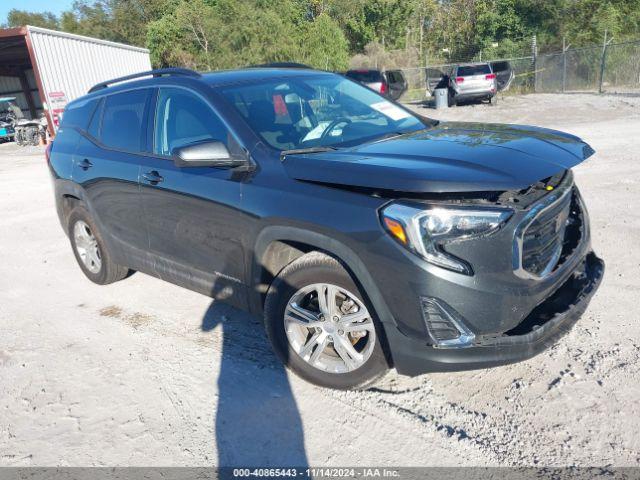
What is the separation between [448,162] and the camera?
2732 mm

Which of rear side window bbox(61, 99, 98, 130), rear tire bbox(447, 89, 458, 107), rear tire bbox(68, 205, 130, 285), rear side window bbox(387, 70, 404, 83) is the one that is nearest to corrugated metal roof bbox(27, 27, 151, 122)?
rear side window bbox(387, 70, 404, 83)

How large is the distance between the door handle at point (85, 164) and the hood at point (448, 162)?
2372 mm

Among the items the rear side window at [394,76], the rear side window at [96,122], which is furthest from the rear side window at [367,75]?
the rear side window at [96,122]

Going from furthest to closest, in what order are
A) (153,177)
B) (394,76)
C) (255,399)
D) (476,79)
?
(476,79) < (394,76) < (153,177) < (255,399)

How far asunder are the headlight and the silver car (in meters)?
20.3

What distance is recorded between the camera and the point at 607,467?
2426mm

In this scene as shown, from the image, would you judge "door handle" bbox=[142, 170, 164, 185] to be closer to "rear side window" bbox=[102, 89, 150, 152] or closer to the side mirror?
"rear side window" bbox=[102, 89, 150, 152]

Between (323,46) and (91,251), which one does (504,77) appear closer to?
(323,46)

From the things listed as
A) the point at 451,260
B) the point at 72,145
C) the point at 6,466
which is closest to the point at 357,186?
the point at 451,260

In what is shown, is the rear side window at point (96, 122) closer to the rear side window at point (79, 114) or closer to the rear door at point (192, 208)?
the rear side window at point (79, 114)

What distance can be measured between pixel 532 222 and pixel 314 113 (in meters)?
1.75

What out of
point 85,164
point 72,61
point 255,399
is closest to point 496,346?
point 255,399

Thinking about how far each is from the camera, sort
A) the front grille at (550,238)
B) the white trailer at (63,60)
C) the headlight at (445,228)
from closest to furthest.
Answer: the headlight at (445,228), the front grille at (550,238), the white trailer at (63,60)

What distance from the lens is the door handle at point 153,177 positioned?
12.6 feet
